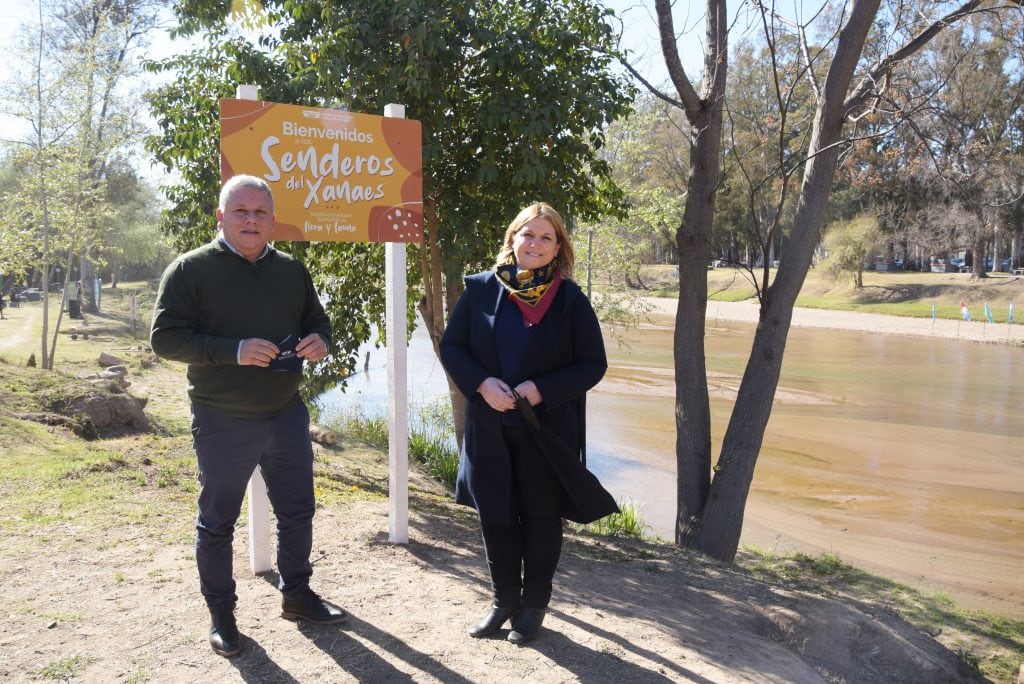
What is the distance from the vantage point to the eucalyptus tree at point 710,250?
6324mm

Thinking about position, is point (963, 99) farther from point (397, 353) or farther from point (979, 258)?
point (979, 258)

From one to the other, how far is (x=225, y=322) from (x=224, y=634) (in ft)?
4.11

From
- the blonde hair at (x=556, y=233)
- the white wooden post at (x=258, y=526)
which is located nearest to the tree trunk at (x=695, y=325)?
the blonde hair at (x=556, y=233)

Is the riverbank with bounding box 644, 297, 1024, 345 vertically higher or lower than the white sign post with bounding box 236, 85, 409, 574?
lower

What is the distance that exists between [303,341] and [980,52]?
762 cm

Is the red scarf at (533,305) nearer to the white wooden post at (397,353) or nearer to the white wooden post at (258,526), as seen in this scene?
the white wooden post at (397,353)

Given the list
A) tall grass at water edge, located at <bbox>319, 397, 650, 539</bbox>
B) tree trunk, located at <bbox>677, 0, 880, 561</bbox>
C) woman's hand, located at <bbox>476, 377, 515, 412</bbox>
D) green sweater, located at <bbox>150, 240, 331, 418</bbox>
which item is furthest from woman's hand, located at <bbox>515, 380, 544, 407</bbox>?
tall grass at water edge, located at <bbox>319, 397, 650, 539</bbox>

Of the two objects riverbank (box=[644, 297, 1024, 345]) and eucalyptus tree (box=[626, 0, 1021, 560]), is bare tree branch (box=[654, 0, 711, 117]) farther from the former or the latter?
riverbank (box=[644, 297, 1024, 345])

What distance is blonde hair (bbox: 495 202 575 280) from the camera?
129 inches

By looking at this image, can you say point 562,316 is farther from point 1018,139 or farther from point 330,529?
point 1018,139

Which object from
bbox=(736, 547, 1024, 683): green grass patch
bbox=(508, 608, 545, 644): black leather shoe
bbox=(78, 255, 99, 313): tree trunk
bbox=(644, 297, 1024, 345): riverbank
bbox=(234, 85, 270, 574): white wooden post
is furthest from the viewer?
bbox=(644, 297, 1024, 345): riverbank

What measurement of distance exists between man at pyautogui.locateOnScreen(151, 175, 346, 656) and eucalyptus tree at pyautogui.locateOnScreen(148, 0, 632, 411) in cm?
266

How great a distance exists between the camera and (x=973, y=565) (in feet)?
26.7

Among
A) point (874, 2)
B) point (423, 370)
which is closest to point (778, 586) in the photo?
point (874, 2)
